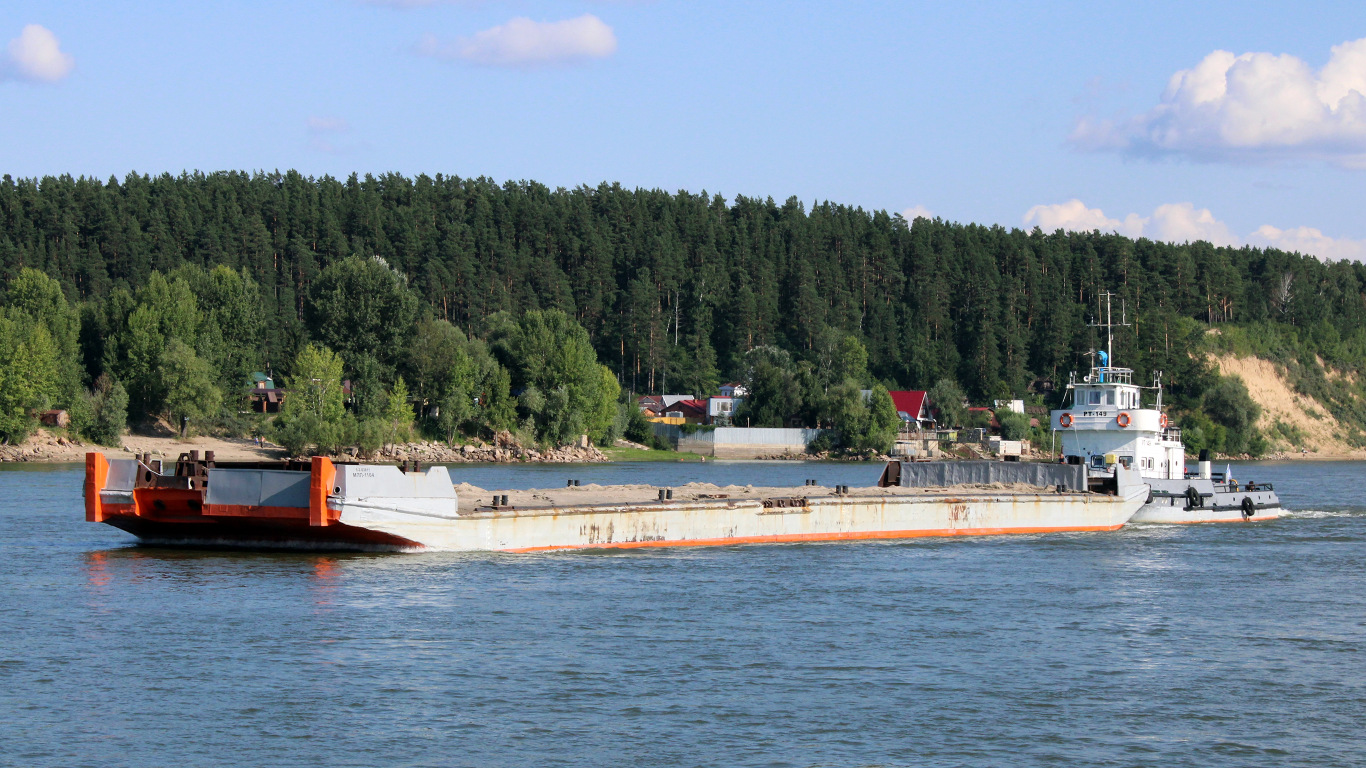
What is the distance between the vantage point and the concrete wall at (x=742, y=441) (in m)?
103

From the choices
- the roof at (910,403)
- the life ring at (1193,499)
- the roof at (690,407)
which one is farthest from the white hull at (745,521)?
the roof at (690,407)

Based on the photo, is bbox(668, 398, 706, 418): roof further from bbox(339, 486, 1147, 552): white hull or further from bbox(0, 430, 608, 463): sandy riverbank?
bbox(339, 486, 1147, 552): white hull

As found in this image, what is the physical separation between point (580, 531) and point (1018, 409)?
96.7 meters

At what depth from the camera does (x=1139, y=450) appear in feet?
148

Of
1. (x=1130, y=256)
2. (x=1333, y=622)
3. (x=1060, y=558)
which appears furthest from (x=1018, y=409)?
(x=1333, y=622)

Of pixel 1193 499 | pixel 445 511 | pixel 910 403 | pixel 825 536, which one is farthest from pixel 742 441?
pixel 445 511

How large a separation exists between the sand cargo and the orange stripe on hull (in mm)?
39

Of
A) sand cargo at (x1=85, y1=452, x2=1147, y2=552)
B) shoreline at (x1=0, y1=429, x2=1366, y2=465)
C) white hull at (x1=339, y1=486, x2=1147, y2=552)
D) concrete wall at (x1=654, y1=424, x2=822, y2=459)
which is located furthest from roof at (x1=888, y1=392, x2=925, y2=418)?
sand cargo at (x1=85, y1=452, x2=1147, y2=552)

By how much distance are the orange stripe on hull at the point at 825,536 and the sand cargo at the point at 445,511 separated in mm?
39

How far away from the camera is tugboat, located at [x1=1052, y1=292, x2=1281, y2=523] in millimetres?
44562

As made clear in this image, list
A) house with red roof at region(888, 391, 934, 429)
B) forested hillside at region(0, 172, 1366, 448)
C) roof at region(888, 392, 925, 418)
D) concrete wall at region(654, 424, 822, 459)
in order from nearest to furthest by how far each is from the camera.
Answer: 1. concrete wall at region(654, 424, 822, 459)
2. house with red roof at region(888, 391, 934, 429)
3. roof at region(888, 392, 925, 418)
4. forested hillside at region(0, 172, 1366, 448)

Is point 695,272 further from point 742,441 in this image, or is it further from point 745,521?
point 745,521

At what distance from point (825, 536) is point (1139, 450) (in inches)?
599

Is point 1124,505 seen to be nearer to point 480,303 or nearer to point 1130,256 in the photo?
point 480,303
